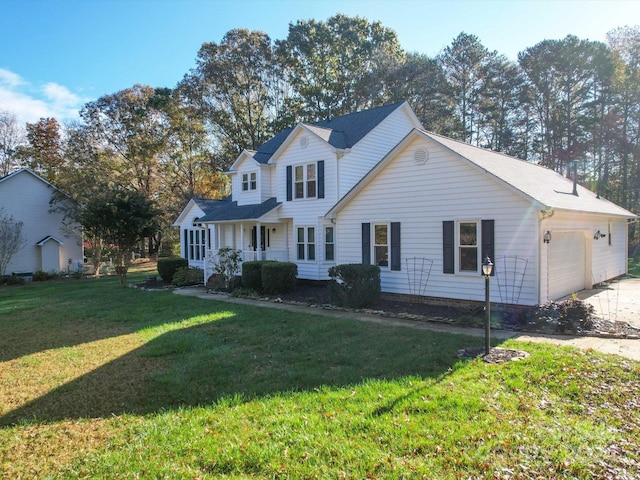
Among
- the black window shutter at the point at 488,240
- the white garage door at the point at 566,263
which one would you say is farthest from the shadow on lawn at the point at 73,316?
the white garage door at the point at 566,263

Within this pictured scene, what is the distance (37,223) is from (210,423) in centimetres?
2749

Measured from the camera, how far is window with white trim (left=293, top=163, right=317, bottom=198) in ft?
58.3

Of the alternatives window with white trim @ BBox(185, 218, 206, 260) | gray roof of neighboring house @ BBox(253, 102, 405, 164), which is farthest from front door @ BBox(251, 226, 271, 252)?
window with white trim @ BBox(185, 218, 206, 260)

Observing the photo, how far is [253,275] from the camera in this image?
1582 centimetres

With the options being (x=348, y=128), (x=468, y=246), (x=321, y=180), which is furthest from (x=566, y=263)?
(x=348, y=128)

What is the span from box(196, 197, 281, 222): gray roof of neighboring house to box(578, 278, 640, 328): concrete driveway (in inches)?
488

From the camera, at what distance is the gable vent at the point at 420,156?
12087 millimetres

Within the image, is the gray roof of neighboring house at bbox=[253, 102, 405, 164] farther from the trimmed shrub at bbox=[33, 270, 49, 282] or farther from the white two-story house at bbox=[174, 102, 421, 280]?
the trimmed shrub at bbox=[33, 270, 49, 282]

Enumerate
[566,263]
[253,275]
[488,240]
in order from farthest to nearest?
[253,275] < [566,263] < [488,240]

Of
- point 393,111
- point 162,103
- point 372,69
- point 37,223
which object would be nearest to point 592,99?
point 372,69

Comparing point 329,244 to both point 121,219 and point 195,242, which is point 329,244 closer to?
point 195,242

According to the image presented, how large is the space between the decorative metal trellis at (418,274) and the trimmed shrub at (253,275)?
5860mm

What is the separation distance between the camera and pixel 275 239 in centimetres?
1964

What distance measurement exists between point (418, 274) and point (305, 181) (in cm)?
752
